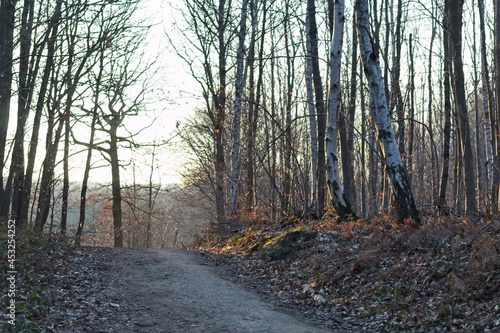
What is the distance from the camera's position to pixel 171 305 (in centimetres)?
834

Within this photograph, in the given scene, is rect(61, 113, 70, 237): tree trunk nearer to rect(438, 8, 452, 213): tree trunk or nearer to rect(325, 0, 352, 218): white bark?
rect(325, 0, 352, 218): white bark

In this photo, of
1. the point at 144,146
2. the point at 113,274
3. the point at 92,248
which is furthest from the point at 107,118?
the point at 113,274

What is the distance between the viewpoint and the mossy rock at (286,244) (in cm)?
1235

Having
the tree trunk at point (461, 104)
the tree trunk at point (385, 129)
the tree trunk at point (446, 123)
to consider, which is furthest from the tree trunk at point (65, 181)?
the tree trunk at point (461, 104)

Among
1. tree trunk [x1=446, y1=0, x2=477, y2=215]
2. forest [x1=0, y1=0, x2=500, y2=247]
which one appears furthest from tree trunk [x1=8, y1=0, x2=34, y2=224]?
tree trunk [x1=446, y1=0, x2=477, y2=215]

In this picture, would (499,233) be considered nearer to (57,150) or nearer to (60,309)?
(60,309)

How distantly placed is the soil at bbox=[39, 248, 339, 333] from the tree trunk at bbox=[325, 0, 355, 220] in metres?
3.39

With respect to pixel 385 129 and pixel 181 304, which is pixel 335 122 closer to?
pixel 385 129

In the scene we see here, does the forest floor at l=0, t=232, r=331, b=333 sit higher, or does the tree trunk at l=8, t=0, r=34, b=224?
the tree trunk at l=8, t=0, r=34, b=224

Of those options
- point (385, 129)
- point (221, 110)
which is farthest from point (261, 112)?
point (385, 129)

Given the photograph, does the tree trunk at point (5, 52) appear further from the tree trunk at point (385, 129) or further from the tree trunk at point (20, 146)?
the tree trunk at point (385, 129)

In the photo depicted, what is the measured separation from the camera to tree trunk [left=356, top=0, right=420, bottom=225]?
10594 mm

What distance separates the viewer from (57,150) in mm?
20625

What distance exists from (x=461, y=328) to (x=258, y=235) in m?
9.44
